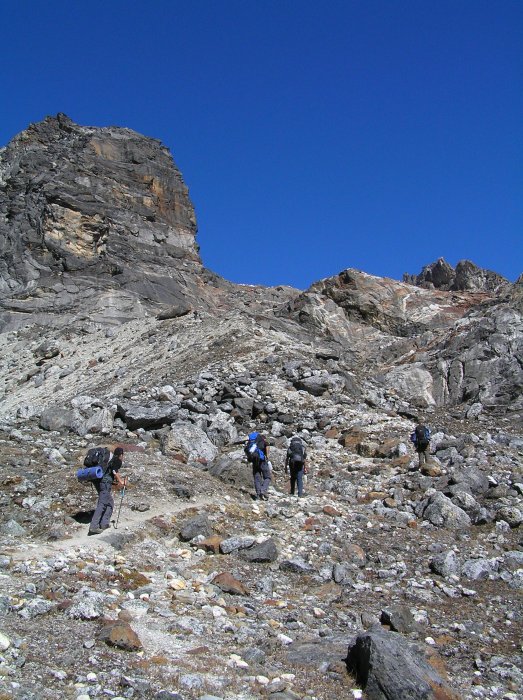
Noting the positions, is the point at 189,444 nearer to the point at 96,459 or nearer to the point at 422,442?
the point at 96,459

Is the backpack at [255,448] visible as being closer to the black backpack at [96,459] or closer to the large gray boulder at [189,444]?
the large gray boulder at [189,444]

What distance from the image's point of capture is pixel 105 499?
9.72m

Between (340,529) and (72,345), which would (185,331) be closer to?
(72,345)

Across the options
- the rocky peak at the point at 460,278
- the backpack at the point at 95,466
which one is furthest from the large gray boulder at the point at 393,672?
the rocky peak at the point at 460,278

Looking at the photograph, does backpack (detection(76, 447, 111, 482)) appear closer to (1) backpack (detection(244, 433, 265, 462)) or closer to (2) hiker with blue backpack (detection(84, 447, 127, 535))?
(2) hiker with blue backpack (detection(84, 447, 127, 535))

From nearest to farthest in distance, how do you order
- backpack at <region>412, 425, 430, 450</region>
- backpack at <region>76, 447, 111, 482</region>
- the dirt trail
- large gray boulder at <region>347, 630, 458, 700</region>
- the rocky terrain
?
1. large gray boulder at <region>347, 630, 458, 700</region>
2. the rocky terrain
3. the dirt trail
4. backpack at <region>76, 447, 111, 482</region>
5. backpack at <region>412, 425, 430, 450</region>

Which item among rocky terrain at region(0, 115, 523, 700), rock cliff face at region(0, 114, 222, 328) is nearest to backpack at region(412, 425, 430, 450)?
rocky terrain at region(0, 115, 523, 700)

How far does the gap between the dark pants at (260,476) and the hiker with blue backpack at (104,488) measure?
3665mm

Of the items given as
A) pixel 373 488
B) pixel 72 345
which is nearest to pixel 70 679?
pixel 373 488

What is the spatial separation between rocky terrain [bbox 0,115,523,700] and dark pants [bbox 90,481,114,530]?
33cm

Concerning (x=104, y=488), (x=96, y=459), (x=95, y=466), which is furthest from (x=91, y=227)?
(x=104, y=488)

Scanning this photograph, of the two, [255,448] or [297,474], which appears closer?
[255,448]

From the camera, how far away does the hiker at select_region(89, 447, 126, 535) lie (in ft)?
31.1

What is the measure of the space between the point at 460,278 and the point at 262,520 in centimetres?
6491
